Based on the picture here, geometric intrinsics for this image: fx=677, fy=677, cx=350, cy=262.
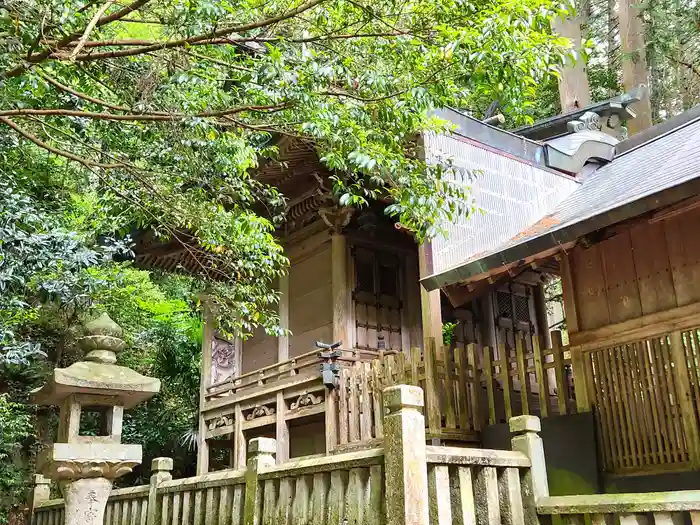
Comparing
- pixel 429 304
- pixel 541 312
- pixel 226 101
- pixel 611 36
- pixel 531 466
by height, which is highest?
pixel 611 36

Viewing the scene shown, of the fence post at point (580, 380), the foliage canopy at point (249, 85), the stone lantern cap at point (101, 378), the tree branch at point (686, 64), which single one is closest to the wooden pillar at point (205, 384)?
the foliage canopy at point (249, 85)

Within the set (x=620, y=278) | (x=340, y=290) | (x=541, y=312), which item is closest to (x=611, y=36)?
(x=541, y=312)

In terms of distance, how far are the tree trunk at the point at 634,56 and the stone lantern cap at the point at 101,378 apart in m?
15.1

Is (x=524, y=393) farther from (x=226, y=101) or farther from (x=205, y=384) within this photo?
(x=205, y=384)

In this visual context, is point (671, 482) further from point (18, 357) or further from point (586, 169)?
point (18, 357)

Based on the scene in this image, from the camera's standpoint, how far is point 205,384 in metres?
13.6

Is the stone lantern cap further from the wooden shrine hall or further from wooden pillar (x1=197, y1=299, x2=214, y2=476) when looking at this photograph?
wooden pillar (x1=197, y1=299, x2=214, y2=476)

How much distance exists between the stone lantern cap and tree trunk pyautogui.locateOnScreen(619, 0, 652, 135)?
1514 centimetres

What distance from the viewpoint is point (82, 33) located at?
576cm

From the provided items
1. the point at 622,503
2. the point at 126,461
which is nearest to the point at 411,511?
the point at 622,503

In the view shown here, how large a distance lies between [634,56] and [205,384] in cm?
1437

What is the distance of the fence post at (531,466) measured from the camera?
16.9 ft

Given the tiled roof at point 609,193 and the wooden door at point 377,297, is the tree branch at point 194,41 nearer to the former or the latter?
the tiled roof at point 609,193

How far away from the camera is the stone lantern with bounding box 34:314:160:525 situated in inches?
250
